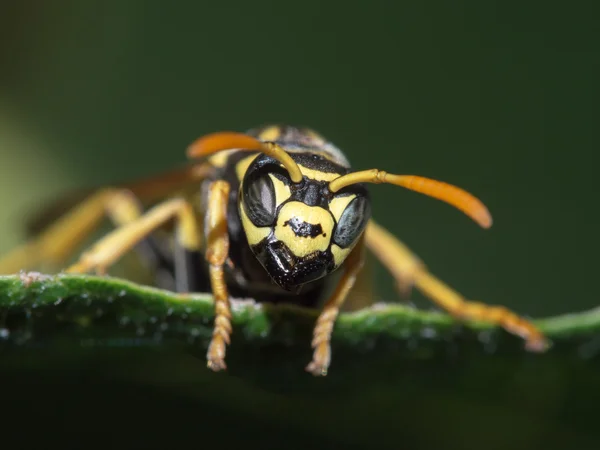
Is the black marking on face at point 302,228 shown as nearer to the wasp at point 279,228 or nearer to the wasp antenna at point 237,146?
the wasp at point 279,228

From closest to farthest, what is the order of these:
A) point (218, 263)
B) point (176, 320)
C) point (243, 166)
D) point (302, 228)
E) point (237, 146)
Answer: point (176, 320)
point (302, 228)
point (237, 146)
point (218, 263)
point (243, 166)

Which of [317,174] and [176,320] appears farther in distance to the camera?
[317,174]

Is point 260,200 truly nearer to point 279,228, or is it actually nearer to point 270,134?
point 279,228

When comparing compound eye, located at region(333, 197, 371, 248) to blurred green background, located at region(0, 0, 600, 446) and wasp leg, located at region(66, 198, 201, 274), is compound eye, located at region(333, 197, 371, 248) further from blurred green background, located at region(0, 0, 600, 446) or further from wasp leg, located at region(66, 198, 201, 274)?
blurred green background, located at region(0, 0, 600, 446)

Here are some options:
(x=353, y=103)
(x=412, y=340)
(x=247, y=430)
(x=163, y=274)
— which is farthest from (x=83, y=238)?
(x=412, y=340)

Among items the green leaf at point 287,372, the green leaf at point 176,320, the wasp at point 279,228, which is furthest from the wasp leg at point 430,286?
the green leaf at point 176,320

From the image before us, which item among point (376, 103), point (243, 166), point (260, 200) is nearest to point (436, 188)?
point (260, 200)
